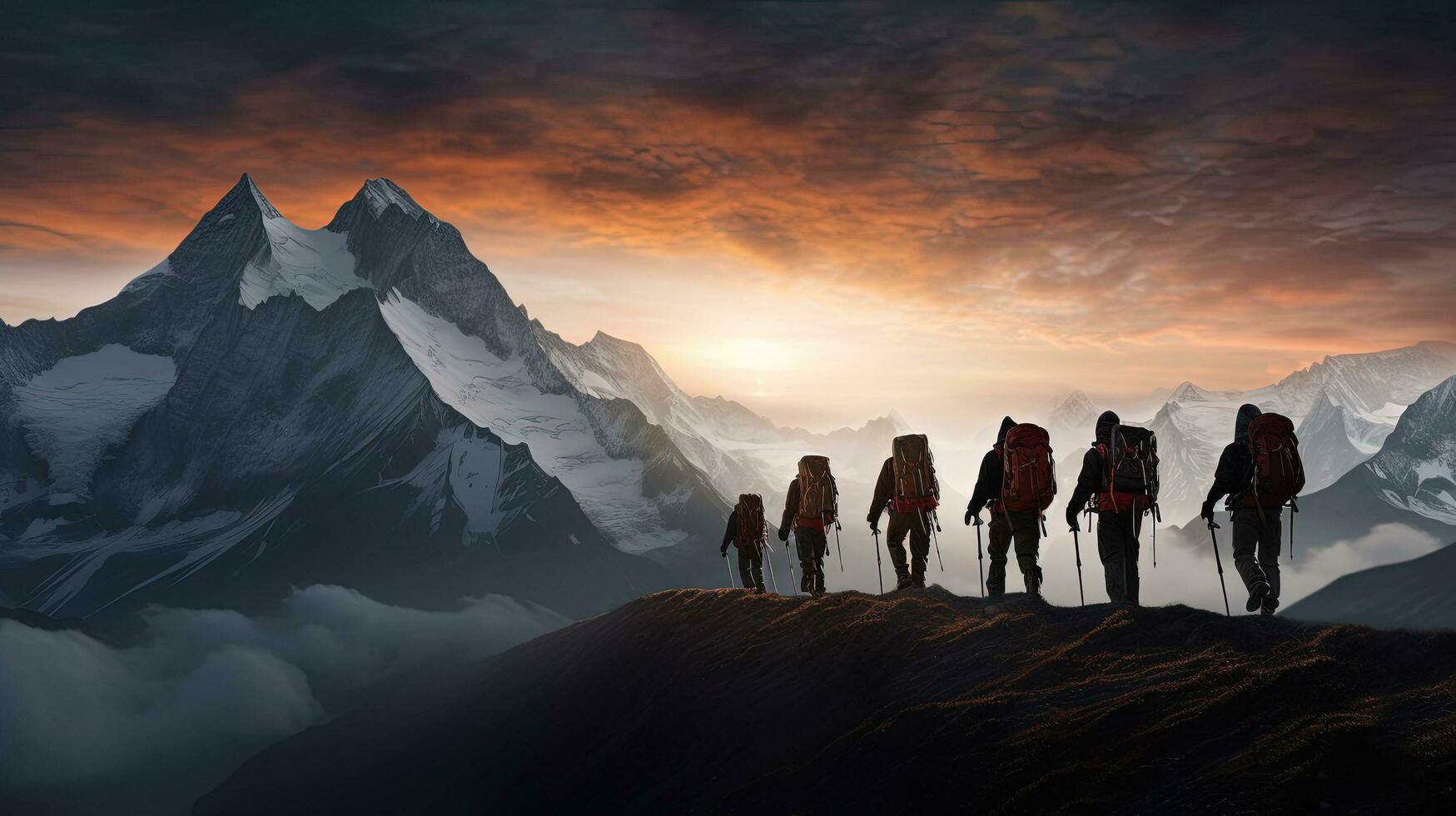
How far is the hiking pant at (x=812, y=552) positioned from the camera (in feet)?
118

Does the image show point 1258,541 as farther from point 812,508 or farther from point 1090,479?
point 812,508

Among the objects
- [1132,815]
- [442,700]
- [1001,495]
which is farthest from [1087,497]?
[442,700]

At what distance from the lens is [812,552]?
36.5 metres

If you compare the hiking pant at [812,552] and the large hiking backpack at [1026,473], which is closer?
the large hiking backpack at [1026,473]

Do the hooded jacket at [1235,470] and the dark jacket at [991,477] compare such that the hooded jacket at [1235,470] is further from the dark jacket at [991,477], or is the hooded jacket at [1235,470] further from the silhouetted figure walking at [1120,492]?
the dark jacket at [991,477]

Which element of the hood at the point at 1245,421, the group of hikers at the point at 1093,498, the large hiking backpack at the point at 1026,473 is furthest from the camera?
the large hiking backpack at the point at 1026,473

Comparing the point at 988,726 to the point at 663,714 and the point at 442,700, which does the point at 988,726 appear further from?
the point at 442,700

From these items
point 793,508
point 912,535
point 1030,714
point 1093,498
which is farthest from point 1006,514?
point 793,508

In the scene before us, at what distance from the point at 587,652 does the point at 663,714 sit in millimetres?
42531

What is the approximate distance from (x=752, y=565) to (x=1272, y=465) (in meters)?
23.1

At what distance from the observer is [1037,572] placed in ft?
90.7

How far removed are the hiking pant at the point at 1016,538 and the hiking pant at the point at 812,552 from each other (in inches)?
340

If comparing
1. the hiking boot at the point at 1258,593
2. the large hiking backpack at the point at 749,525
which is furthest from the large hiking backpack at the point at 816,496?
the hiking boot at the point at 1258,593

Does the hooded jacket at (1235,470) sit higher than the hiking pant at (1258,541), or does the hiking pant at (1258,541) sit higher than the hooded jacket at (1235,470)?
the hooded jacket at (1235,470)
